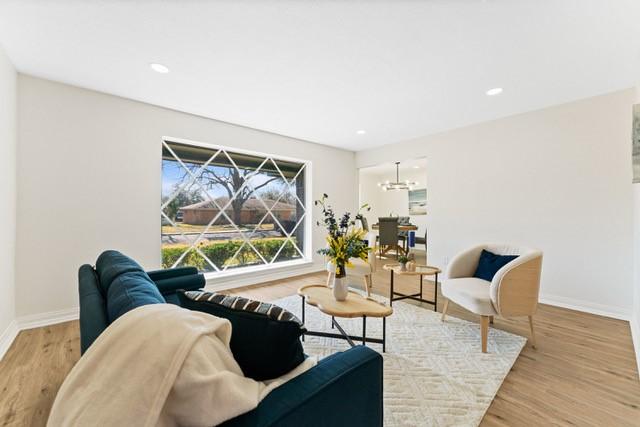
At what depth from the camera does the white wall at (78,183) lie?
8.21 ft

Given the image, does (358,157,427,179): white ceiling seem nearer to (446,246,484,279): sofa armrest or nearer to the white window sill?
the white window sill

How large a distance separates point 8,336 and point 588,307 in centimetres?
569

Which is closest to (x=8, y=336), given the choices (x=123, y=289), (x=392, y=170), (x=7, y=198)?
(x=7, y=198)

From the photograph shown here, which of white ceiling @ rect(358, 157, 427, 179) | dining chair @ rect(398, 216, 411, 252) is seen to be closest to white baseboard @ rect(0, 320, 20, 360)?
white ceiling @ rect(358, 157, 427, 179)

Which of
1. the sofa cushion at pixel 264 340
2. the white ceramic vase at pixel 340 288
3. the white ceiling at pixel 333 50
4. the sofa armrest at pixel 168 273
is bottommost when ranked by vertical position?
the white ceramic vase at pixel 340 288

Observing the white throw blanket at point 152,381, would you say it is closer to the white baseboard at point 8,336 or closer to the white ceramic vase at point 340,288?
the white ceramic vase at point 340,288

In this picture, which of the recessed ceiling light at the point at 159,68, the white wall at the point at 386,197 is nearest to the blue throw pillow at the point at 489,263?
the recessed ceiling light at the point at 159,68

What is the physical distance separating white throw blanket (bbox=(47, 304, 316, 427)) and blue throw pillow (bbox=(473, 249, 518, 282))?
8.65ft

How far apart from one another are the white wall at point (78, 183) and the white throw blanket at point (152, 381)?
9.38ft

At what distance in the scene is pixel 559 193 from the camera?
10.2ft

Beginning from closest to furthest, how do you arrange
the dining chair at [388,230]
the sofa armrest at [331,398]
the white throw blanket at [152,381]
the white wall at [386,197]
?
1. the white throw blanket at [152,381]
2. the sofa armrest at [331,398]
3. the dining chair at [388,230]
4. the white wall at [386,197]

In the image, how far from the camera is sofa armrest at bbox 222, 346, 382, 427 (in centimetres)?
68

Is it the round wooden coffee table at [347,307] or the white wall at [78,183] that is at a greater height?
the white wall at [78,183]

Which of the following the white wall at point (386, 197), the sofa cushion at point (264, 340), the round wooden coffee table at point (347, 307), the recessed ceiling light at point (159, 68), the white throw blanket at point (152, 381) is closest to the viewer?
the white throw blanket at point (152, 381)
